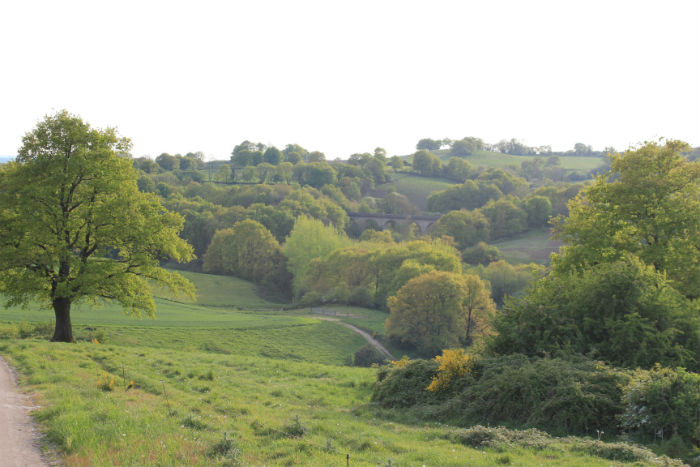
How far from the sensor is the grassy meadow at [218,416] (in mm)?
9156

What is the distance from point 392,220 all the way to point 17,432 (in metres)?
133

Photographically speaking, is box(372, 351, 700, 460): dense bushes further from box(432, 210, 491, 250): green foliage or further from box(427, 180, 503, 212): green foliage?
box(427, 180, 503, 212): green foliage

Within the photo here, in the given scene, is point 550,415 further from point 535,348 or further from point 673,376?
point 535,348

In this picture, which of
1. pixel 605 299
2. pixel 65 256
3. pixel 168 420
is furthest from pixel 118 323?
pixel 605 299

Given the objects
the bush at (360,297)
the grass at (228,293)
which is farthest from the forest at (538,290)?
the grass at (228,293)

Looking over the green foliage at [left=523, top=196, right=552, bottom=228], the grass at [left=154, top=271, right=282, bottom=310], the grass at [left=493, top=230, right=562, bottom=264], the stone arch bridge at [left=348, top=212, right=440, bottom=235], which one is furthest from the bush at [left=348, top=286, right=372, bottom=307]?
the green foliage at [left=523, top=196, right=552, bottom=228]

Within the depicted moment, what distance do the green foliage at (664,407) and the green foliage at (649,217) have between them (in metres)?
12.9

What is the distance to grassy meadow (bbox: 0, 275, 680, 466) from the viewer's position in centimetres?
916

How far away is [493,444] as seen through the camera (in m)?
10.7

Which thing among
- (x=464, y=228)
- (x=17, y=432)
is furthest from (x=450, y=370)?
(x=464, y=228)

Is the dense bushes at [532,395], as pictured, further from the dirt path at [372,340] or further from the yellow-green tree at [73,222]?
the dirt path at [372,340]

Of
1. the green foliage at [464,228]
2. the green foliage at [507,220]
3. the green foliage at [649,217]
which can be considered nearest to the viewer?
the green foliage at [649,217]

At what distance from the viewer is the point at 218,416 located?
471 inches

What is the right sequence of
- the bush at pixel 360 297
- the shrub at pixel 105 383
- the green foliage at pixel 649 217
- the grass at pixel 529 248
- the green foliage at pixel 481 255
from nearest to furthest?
the shrub at pixel 105 383 → the green foliage at pixel 649 217 → the bush at pixel 360 297 → the green foliage at pixel 481 255 → the grass at pixel 529 248
